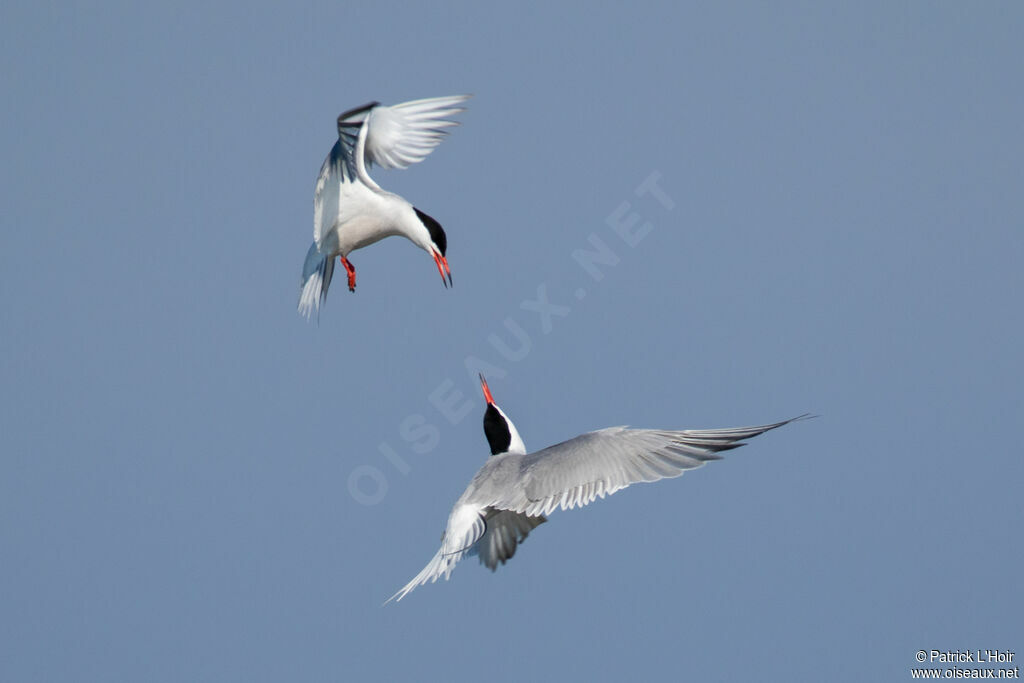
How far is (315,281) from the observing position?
9281 mm

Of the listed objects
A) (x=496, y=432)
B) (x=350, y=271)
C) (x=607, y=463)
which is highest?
(x=350, y=271)

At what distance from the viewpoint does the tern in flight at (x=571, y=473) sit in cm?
754

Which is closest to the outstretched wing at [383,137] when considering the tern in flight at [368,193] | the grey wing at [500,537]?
the tern in flight at [368,193]

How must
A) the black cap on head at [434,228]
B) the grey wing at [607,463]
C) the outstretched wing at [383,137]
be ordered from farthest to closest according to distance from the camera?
the black cap on head at [434,228]
the outstretched wing at [383,137]
the grey wing at [607,463]

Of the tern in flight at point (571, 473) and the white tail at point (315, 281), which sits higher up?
the white tail at point (315, 281)

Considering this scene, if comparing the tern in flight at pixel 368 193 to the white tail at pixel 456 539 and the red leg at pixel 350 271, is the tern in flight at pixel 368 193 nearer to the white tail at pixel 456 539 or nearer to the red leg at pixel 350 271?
the red leg at pixel 350 271

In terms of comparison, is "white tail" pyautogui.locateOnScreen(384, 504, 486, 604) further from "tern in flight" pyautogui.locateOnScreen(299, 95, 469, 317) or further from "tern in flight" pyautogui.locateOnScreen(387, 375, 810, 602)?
"tern in flight" pyautogui.locateOnScreen(299, 95, 469, 317)

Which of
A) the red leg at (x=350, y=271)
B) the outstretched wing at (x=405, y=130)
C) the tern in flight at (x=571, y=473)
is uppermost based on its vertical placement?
the outstretched wing at (x=405, y=130)

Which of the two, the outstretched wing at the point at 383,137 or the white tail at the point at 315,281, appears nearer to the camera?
the outstretched wing at the point at 383,137

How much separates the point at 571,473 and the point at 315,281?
2655mm

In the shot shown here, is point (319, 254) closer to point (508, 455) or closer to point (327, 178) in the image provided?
point (327, 178)

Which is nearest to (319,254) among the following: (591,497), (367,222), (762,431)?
(367,222)

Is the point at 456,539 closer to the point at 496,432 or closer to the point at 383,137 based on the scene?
the point at 496,432

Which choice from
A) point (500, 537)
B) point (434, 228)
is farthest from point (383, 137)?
point (500, 537)
